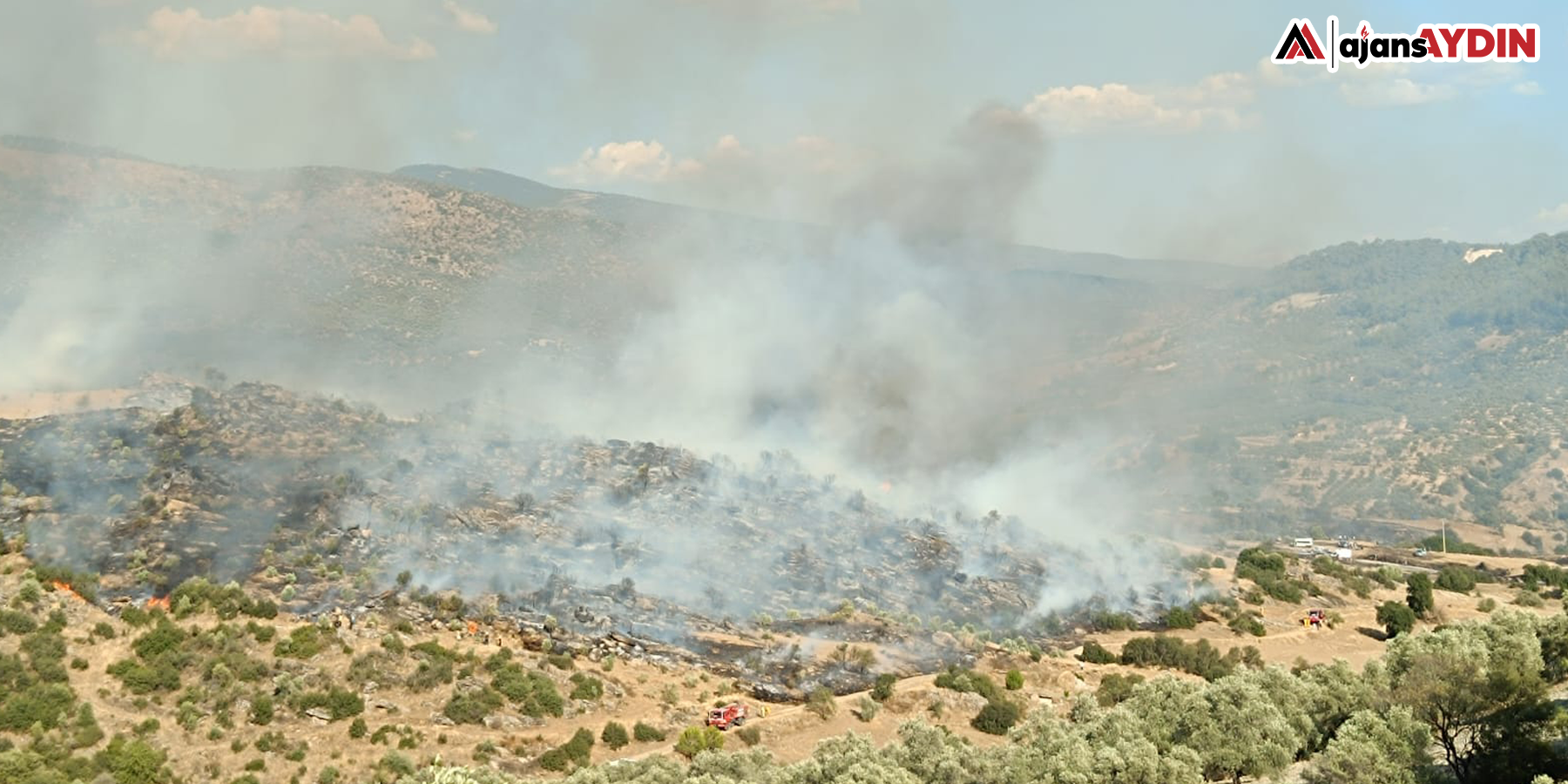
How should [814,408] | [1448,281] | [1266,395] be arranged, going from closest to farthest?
[814,408]
[1266,395]
[1448,281]

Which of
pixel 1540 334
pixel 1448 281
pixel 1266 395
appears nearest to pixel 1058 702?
pixel 1266 395

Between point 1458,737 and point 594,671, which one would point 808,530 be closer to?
point 594,671

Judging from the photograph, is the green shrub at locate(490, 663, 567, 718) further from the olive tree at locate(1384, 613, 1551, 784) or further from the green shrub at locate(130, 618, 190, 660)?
the olive tree at locate(1384, 613, 1551, 784)

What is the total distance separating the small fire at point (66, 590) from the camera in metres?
40.0

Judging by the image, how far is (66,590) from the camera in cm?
4034

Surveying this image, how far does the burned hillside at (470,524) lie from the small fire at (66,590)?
1.32 meters

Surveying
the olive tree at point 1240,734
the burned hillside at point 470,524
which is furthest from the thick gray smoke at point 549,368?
the olive tree at point 1240,734

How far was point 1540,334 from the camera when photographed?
510ft

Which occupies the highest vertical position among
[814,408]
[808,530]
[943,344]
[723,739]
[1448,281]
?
[1448,281]

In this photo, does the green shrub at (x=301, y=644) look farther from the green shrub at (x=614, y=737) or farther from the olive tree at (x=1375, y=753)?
the olive tree at (x=1375, y=753)

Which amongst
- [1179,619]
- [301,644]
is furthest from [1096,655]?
[301,644]

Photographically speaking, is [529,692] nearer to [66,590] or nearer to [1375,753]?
[66,590]

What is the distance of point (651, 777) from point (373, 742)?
1001 cm

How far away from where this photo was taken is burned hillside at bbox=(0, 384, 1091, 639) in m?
46.8
